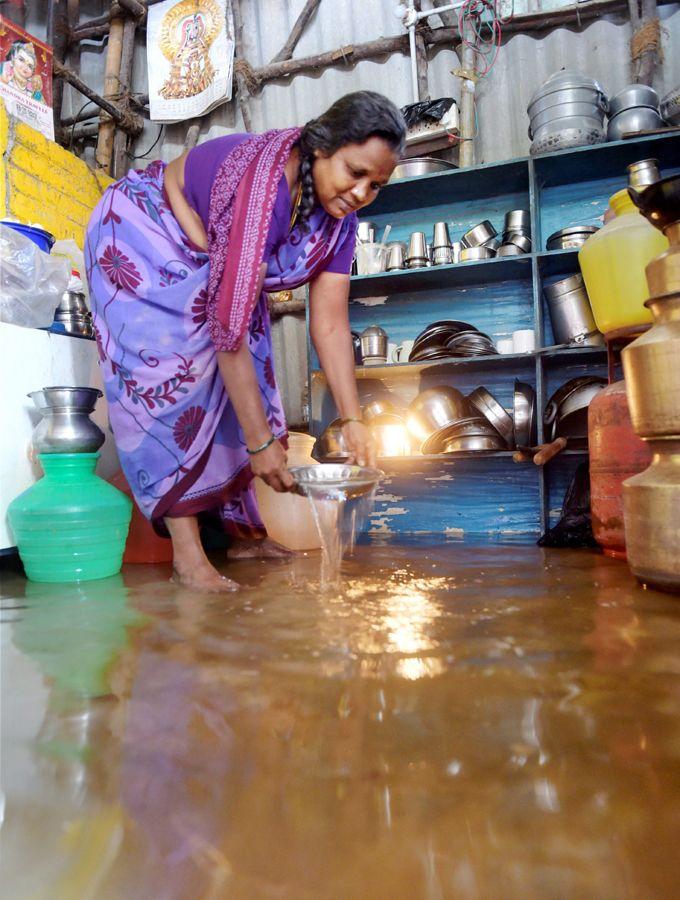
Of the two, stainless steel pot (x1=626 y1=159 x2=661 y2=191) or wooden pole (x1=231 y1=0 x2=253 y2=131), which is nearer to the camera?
stainless steel pot (x1=626 y1=159 x2=661 y2=191)

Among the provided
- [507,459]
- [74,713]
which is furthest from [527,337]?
[74,713]

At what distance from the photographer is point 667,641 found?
1.13 meters

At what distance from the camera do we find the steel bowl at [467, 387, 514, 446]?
117 inches

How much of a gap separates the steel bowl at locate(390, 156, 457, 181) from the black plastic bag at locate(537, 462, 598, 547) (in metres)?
1.62

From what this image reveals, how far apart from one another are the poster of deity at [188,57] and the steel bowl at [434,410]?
7.81ft

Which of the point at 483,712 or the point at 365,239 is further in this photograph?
the point at 365,239

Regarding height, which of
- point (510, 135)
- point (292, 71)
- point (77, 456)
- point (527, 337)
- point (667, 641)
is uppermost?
point (292, 71)

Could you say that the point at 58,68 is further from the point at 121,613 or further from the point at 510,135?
the point at 121,613

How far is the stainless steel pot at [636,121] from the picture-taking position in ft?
8.59

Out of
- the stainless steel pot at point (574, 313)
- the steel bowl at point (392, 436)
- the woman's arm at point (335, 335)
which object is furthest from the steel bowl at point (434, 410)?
the woman's arm at point (335, 335)

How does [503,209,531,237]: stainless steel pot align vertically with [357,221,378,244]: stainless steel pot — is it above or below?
below

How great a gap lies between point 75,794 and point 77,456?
1.48 metres

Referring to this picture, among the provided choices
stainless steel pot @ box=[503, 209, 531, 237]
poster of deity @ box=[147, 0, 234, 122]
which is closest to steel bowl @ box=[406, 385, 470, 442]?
stainless steel pot @ box=[503, 209, 531, 237]

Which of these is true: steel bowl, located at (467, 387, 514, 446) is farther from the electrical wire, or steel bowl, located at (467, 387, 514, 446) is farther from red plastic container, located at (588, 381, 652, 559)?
the electrical wire
